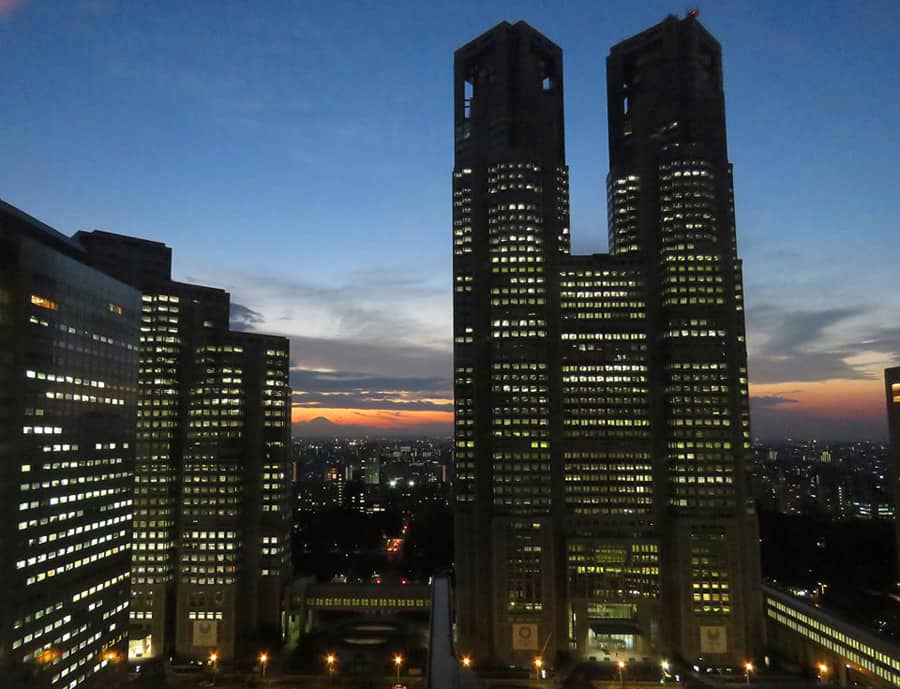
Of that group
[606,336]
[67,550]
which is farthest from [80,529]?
[606,336]

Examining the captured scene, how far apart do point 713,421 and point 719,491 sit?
41.0ft

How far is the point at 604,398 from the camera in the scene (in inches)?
4803

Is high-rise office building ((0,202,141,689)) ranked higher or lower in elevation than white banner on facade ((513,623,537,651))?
higher

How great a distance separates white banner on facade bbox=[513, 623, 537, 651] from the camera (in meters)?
108

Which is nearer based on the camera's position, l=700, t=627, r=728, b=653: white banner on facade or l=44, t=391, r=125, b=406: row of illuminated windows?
l=44, t=391, r=125, b=406: row of illuminated windows

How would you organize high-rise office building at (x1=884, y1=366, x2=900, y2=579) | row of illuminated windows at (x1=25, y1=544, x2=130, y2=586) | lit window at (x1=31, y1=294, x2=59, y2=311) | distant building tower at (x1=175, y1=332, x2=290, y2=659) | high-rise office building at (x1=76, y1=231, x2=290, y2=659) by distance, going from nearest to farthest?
1. row of illuminated windows at (x1=25, y1=544, x2=130, y2=586)
2. lit window at (x1=31, y1=294, x2=59, y2=311)
3. high-rise office building at (x1=884, y1=366, x2=900, y2=579)
4. distant building tower at (x1=175, y1=332, x2=290, y2=659)
5. high-rise office building at (x1=76, y1=231, x2=290, y2=659)

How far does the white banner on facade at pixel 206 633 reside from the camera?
4535 inches

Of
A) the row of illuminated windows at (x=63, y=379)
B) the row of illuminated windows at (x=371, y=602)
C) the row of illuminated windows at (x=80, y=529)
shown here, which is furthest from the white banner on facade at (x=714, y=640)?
the row of illuminated windows at (x=63, y=379)

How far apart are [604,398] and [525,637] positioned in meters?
45.1

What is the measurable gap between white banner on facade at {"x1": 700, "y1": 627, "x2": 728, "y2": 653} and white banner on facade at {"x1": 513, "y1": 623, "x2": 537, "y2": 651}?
1105 inches

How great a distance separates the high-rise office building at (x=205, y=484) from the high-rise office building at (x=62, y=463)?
96.9 feet

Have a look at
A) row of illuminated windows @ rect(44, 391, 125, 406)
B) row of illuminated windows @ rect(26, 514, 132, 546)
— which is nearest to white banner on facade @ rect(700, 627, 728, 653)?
row of illuminated windows @ rect(26, 514, 132, 546)

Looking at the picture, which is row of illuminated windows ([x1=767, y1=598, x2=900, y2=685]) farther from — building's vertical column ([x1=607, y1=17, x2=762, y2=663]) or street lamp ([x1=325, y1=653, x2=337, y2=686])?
street lamp ([x1=325, y1=653, x2=337, y2=686])

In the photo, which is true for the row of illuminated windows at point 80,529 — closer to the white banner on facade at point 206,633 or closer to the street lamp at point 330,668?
the white banner on facade at point 206,633
